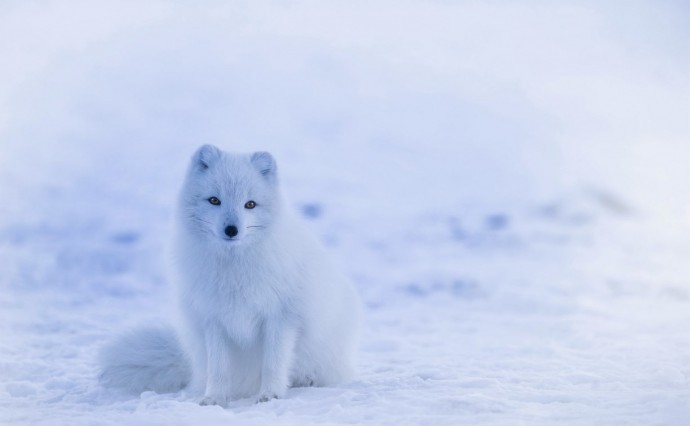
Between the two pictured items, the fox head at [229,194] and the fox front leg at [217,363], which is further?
the fox front leg at [217,363]

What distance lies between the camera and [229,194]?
266 centimetres

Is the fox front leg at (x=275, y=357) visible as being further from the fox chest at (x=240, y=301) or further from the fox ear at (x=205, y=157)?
the fox ear at (x=205, y=157)

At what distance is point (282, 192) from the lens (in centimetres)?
288

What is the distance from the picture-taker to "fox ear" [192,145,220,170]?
9.05 ft

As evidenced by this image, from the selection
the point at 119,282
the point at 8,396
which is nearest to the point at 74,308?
the point at 119,282

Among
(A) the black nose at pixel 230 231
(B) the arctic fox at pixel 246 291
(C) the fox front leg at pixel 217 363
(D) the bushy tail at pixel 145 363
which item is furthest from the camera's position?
(D) the bushy tail at pixel 145 363

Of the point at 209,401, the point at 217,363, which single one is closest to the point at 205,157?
the point at 217,363

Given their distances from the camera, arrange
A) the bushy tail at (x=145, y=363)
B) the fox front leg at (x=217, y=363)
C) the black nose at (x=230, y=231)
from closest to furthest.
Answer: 1. the black nose at (x=230, y=231)
2. the fox front leg at (x=217, y=363)
3. the bushy tail at (x=145, y=363)

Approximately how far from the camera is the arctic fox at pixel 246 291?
107 inches

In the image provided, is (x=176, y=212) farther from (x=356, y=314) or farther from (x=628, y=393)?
(x=628, y=393)

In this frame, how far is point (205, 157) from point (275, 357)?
30.6 inches

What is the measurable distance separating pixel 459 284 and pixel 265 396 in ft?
10.9

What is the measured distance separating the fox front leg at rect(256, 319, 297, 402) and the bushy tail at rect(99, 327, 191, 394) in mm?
445

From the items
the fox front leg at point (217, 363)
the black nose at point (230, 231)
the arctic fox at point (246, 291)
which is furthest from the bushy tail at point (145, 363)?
the black nose at point (230, 231)
